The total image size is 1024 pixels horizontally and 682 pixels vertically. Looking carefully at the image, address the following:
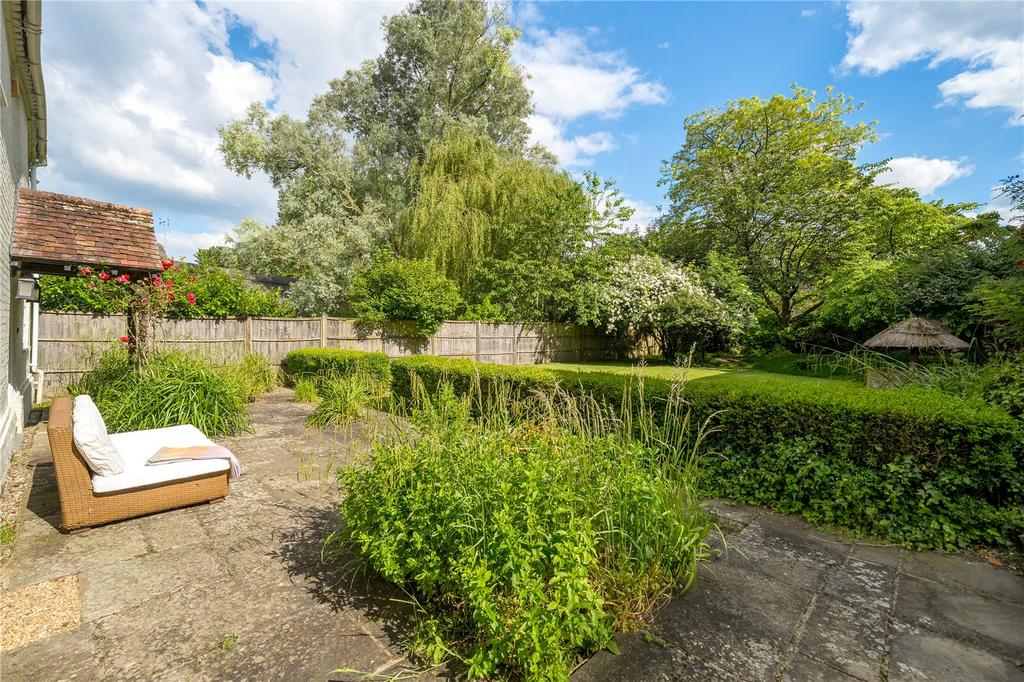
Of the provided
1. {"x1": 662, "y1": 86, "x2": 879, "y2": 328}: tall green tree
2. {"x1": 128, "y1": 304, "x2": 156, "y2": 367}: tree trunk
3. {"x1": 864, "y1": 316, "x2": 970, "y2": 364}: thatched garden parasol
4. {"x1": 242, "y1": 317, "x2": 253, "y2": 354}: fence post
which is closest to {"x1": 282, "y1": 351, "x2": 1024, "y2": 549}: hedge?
{"x1": 864, "y1": 316, "x2": 970, "y2": 364}: thatched garden parasol

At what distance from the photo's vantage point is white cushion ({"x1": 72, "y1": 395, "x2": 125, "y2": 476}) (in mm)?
2918

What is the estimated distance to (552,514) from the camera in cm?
191

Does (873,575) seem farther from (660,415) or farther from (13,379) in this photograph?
(13,379)

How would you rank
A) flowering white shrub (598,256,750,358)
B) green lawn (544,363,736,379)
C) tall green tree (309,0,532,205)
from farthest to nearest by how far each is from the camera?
tall green tree (309,0,532,205), flowering white shrub (598,256,750,358), green lawn (544,363,736,379)

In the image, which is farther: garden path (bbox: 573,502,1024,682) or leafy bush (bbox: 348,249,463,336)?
leafy bush (bbox: 348,249,463,336)

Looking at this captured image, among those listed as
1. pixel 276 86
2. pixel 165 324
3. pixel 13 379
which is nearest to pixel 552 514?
pixel 13 379

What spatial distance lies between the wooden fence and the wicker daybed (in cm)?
382

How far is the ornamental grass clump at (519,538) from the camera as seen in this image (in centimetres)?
168

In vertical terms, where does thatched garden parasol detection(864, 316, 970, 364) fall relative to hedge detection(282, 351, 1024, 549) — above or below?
above

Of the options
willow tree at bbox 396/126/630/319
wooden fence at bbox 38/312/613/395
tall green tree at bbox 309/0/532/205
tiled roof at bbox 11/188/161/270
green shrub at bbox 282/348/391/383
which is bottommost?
green shrub at bbox 282/348/391/383

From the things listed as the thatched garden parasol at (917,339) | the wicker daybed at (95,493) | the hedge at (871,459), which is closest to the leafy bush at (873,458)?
the hedge at (871,459)

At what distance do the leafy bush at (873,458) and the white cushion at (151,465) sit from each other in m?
3.34

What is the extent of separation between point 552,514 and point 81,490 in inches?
127

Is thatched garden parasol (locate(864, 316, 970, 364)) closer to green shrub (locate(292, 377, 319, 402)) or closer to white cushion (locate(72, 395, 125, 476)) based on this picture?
white cushion (locate(72, 395, 125, 476))
